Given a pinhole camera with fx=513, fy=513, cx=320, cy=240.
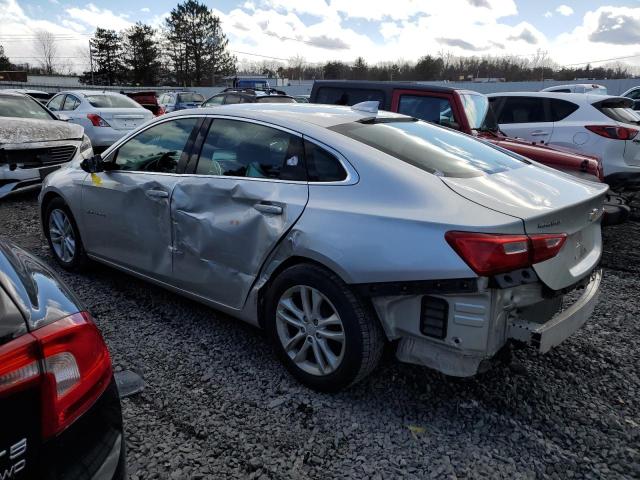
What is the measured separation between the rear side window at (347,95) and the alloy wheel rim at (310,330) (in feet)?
14.6

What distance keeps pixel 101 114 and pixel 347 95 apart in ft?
20.3

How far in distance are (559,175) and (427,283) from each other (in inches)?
56.2

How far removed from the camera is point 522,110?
27.0 ft

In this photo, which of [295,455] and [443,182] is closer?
[295,455]

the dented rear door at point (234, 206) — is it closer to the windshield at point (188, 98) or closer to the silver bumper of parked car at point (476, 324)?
the silver bumper of parked car at point (476, 324)

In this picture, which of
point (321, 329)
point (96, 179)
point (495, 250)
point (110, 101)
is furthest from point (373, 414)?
point (110, 101)

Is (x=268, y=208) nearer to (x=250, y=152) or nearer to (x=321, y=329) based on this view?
(x=250, y=152)

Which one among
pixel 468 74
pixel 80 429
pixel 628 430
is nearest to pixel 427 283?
pixel 628 430

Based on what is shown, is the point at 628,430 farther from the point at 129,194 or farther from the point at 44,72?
the point at 44,72

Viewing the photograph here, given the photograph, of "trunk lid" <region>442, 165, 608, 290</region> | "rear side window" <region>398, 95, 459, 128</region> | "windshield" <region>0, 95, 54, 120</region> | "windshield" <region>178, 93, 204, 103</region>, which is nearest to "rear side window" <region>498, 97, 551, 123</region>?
"rear side window" <region>398, 95, 459, 128</region>

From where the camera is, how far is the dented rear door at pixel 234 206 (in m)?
2.95

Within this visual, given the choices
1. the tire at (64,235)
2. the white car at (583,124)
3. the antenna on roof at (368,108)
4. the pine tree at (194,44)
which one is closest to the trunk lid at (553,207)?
the antenna on roof at (368,108)

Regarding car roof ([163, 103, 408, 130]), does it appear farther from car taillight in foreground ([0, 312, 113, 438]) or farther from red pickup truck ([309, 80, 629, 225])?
red pickup truck ([309, 80, 629, 225])

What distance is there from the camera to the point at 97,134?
34.9 feet
